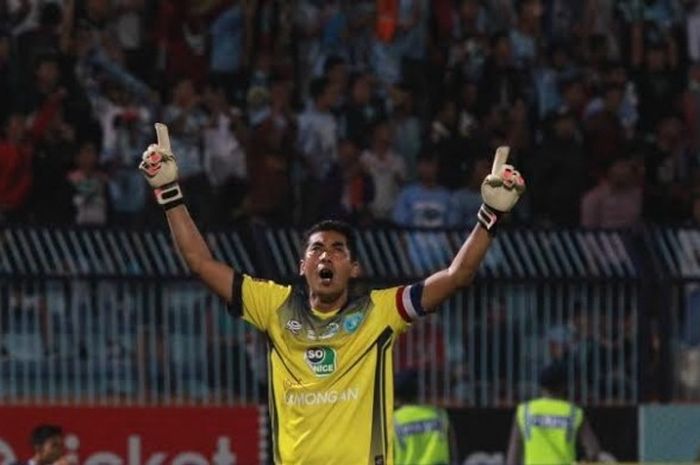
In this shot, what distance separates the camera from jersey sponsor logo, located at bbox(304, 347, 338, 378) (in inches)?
362

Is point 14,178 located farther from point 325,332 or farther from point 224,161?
point 325,332

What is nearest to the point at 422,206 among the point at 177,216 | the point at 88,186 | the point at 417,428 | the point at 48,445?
the point at 88,186

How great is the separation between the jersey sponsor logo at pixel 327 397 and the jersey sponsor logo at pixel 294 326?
284 millimetres

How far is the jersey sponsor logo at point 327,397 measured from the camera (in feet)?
30.0

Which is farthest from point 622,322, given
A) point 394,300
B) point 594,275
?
point 394,300

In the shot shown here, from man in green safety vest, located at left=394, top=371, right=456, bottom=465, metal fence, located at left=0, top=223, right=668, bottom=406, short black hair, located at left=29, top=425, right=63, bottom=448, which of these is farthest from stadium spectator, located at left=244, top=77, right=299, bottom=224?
short black hair, located at left=29, top=425, right=63, bottom=448

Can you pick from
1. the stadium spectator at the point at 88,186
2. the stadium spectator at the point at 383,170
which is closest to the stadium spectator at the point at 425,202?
the stadium spectator at the point at 383,170

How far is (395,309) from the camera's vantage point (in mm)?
9336

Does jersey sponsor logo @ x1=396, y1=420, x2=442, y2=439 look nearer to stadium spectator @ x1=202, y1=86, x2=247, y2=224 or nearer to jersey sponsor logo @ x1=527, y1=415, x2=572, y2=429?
jersey sponsor logo @ x1=527, y1=415, x2=572, y2=429

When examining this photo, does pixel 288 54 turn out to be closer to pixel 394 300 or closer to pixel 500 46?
pixel 500 46

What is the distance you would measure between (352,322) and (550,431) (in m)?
6.25

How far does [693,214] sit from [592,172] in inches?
36.2

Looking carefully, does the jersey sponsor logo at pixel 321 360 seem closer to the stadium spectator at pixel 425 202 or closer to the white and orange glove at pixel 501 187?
the white and orange glove at pixel 501 187

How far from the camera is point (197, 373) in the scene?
1678 centimetres
